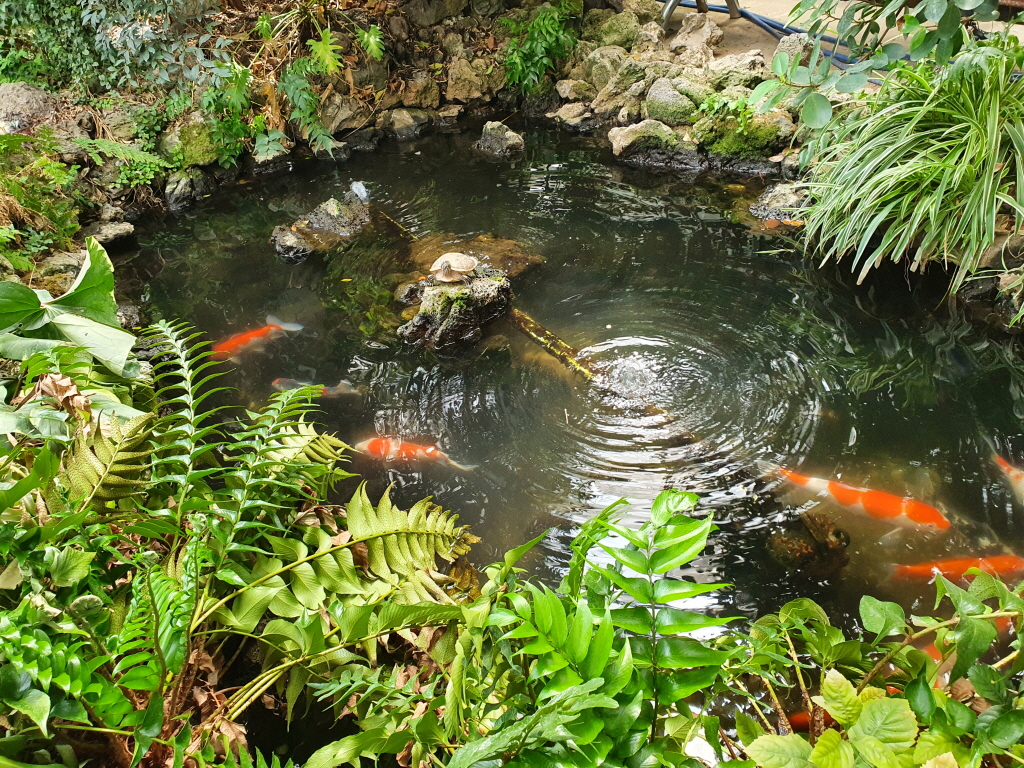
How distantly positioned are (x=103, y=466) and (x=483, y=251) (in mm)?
4046

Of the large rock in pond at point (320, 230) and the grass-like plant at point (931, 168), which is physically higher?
the grass-like plant at point (931, 168)

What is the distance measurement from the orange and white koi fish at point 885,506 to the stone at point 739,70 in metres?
5.04

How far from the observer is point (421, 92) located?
835 cm

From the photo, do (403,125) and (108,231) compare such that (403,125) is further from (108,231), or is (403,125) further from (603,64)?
(108,231)

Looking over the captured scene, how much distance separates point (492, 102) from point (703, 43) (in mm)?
2781

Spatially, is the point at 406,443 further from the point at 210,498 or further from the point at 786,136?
the point at 786,136

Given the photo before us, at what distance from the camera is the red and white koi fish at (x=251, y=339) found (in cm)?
427

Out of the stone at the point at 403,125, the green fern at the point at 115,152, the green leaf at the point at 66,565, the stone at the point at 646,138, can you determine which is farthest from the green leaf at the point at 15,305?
the stone at the point at 403,125

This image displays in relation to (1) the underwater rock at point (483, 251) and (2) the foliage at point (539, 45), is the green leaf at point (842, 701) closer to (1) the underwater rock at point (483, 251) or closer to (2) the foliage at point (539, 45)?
(1) the underwater rock at point (483, 251)

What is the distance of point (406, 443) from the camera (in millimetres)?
3451

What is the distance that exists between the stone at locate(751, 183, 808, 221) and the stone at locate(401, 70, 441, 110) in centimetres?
479

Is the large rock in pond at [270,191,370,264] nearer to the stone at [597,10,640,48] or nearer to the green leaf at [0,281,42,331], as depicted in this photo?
the green leaf at [0,281,42,331]

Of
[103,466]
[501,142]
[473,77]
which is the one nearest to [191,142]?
[501,142]

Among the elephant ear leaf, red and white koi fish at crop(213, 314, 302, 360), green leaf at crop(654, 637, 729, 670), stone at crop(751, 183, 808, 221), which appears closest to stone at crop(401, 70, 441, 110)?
stone at crop(751, 183, 808, 221)
